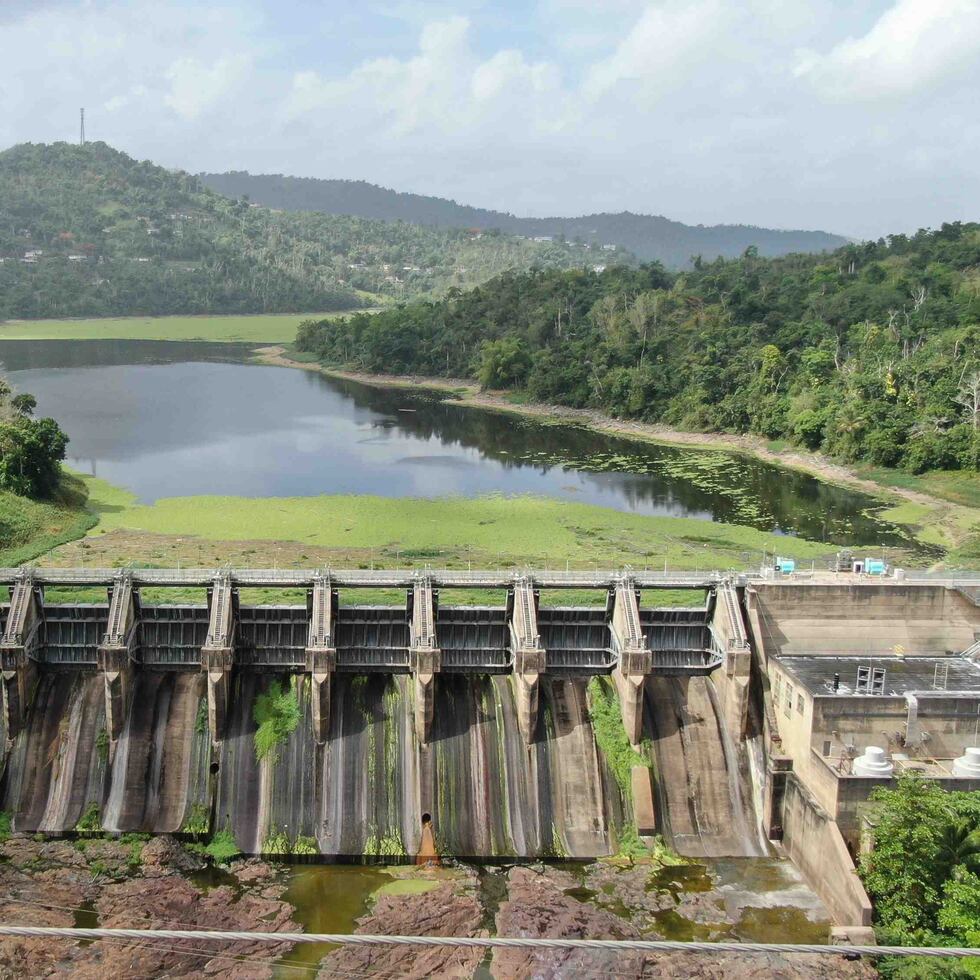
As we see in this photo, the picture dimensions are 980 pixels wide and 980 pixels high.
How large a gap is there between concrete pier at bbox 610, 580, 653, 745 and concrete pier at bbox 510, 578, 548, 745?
244cm

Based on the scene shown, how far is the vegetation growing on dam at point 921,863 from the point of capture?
2606cm

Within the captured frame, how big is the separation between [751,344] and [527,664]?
82412 millimetres

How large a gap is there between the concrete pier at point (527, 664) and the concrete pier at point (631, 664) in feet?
8.00

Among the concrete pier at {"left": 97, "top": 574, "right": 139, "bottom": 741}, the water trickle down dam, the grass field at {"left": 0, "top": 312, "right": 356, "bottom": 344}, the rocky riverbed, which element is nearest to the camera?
the rocky riverbed

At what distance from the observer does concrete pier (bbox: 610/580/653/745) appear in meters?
33.7

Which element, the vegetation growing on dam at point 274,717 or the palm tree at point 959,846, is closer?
the palm tree at point 959,846

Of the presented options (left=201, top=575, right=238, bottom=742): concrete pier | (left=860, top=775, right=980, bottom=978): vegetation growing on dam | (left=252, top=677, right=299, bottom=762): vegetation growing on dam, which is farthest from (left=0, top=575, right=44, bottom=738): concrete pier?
(left=860, top=775, right=980, bottom=978): vegetation growing on dam

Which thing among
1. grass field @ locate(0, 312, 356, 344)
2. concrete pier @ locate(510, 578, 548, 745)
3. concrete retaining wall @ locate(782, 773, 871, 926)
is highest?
grass field @ locate(0, 312, 356, 344)

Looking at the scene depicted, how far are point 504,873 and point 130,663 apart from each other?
43.0ft

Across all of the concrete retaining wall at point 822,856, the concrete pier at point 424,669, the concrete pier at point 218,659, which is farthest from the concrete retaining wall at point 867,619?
the concrete pier at point 218,659

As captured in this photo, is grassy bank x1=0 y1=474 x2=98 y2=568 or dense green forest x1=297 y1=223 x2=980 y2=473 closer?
grassy bank x1=0 y1=474 x2=98 y2=568

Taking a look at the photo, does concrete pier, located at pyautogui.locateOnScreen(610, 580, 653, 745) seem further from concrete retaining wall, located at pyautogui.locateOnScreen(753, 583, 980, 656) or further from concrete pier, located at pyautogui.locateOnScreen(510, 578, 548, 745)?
concrete retaining wall, located at pyautogui.locateOnScreen(753, 583, 980, 656)

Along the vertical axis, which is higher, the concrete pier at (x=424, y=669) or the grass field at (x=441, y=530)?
the concrete pier at (x=424, y=669)

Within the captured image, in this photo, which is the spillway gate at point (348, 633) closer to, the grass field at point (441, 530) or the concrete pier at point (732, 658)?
the concrete pier at point (732, 658)
